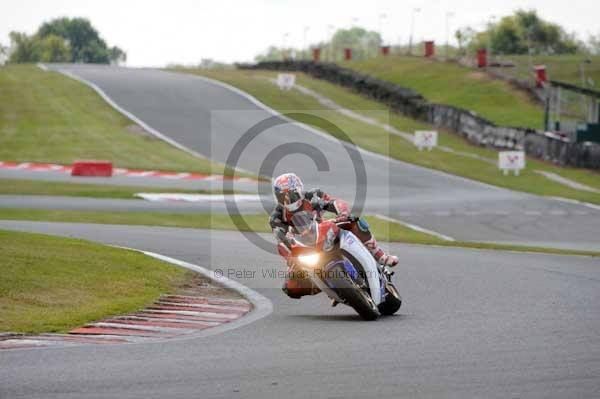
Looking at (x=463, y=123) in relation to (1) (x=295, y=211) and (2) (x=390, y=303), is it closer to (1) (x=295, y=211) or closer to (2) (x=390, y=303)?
(2) (x=390, y=303)

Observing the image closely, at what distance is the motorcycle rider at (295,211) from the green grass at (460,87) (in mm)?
36981

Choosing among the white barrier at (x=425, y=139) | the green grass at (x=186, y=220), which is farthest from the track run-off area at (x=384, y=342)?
the white barrier at (x=425, y=139)

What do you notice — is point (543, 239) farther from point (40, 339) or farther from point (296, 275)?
point (40, 339)

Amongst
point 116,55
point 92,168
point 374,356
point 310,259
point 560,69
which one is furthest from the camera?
point 116,55

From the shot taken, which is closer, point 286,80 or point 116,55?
point 286,80

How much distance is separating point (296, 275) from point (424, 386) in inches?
172

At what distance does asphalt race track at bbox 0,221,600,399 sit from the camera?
7.54 metres

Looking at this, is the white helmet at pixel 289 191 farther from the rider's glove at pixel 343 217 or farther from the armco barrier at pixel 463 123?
the armco barrier at pixel 463 123

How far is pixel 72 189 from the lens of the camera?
102 ft

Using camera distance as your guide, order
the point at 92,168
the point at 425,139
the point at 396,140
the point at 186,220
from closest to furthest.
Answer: the point at 186,220 → the point at 92,168 → the point at 425,139 → the point at 396,140

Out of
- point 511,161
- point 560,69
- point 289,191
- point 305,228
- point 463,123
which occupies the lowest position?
point 511,161

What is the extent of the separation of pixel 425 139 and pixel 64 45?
77.5m

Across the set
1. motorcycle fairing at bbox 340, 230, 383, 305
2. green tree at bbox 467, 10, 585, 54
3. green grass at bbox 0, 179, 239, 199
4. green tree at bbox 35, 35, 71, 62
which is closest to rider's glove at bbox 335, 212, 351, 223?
motorcycle fairing at bbox 340, 230, 383, 305

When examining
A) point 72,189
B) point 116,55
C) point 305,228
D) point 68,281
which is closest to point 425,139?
point 72,189
